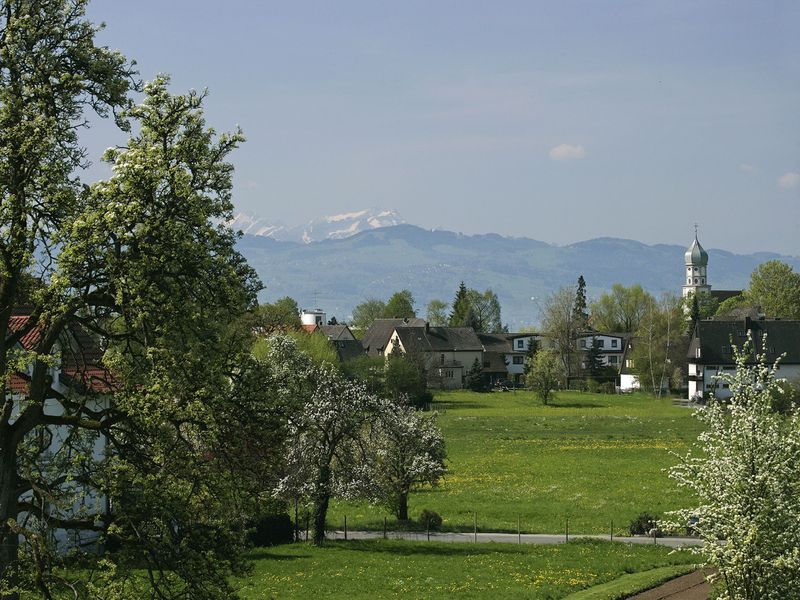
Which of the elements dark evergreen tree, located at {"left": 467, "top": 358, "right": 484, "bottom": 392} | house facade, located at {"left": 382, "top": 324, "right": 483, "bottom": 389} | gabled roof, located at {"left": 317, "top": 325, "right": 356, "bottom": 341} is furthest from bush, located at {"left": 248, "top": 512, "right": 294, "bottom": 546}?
gabled roof, located at {"left": 317, "top": 325, "right": 356, "bottom": 341}

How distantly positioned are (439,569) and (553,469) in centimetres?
3077

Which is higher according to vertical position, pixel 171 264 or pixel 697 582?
pixel 171 264

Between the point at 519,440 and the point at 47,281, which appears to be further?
the point at 519,440

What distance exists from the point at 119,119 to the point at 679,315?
150 m

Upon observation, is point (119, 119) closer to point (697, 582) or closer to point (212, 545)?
point (212, 545)

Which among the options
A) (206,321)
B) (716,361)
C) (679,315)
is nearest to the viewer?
(206,321)

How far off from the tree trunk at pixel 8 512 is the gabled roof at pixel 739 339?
113 meters

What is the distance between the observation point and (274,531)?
1658 inches

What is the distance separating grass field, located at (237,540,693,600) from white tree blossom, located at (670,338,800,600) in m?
9.58

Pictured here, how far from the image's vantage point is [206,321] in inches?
675

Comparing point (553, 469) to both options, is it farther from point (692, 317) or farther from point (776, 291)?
point (776, 291)

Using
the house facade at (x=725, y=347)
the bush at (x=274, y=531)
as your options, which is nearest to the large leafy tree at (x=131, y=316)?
the bush at (x=274, y=531)

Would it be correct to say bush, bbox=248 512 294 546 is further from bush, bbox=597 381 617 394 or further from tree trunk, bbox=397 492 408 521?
bush, bbox=597 381 617 394

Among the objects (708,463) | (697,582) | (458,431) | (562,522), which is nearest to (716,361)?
(458,431)
